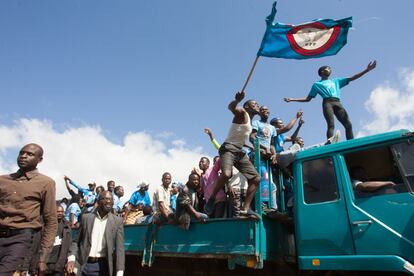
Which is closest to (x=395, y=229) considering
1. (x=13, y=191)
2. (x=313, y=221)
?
(x=313, y=221)

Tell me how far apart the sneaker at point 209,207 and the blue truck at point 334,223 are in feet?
1.58

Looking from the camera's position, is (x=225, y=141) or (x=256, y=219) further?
(x=225, y=141)

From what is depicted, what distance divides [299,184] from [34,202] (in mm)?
2717

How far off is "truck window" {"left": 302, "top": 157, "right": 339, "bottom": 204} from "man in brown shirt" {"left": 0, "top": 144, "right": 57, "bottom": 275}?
2617 mm

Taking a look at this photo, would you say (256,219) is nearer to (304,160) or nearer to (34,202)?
(304,160)

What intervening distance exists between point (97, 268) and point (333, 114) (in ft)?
13.6

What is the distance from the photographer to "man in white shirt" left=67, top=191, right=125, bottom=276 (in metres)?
3.53

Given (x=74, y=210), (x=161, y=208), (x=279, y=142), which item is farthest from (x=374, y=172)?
(x=74, y=210)

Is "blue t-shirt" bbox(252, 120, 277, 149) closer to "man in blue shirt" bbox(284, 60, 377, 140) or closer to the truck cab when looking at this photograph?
"man in blue shirt" bbox(284, 60, 377, 140)

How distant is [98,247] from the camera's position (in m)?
3.64

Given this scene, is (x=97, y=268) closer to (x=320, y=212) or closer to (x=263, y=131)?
(x=320, y=212)

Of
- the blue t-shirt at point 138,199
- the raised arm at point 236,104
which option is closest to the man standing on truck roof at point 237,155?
the raised arm at point 236,104

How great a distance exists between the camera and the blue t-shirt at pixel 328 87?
5562mm

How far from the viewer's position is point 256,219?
140 inches
